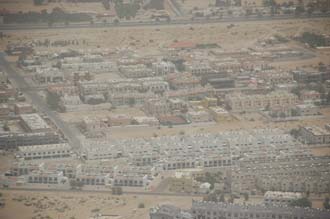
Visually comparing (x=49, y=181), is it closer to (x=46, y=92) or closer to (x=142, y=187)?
(x=142, y=187)

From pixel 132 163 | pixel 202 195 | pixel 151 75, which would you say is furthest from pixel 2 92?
pixel 202 195

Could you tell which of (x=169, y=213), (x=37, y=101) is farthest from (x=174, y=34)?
(x=169, y=213)

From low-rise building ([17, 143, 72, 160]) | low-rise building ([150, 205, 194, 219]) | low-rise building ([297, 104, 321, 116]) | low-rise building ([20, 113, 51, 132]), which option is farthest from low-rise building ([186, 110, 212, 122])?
low-rise building ([150, 205, 194, 219])

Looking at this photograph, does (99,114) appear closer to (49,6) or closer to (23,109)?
(23,109)

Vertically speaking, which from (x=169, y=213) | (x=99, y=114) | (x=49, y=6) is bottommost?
(x=99, y=114)

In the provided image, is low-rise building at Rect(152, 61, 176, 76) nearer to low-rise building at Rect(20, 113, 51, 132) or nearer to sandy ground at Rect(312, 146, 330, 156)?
low-rise building at Rect(20, 113, 51, 132)

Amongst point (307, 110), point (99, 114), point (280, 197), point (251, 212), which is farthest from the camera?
point (99, 114)
